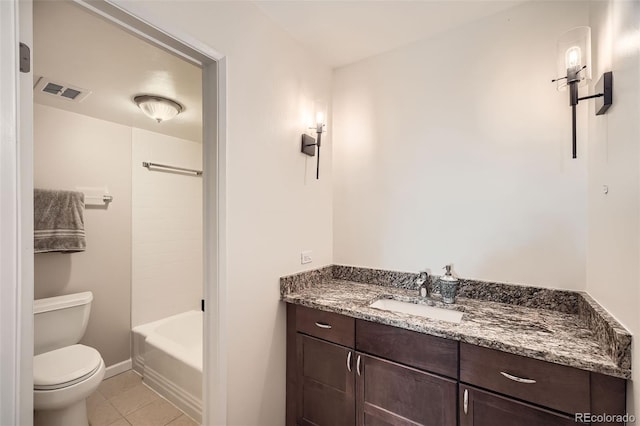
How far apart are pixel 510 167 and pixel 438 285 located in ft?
2.57

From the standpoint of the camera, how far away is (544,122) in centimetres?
148

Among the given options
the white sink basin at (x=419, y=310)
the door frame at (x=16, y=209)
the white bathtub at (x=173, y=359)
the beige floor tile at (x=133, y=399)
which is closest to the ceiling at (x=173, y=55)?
the door frame at (x=16, y=209)

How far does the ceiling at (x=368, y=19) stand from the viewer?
5.01ft

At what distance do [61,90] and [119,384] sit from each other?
238 cm

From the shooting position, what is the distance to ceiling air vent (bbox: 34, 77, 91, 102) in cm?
188

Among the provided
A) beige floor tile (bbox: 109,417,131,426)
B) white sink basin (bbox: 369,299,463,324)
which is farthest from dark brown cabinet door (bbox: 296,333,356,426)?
beige floor tile (bbox: 109,417,131,426)

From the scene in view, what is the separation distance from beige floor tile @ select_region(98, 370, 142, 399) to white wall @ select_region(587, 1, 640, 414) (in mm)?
3138

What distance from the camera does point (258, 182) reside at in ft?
5.11

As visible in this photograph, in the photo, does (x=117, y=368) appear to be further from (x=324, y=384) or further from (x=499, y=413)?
(x=499, y=413)

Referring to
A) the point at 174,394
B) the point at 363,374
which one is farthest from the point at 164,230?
the point at 363,374

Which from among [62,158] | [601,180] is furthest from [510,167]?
[62,158]

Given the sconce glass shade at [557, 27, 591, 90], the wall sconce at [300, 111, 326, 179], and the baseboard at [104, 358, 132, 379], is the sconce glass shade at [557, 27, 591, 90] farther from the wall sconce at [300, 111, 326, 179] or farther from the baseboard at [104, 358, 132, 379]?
the baseboard at [104, 358, 132, 379]

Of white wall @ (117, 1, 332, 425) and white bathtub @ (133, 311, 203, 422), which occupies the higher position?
white wall @ (117, 1, 332, 425)

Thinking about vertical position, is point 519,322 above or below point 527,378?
above
